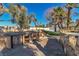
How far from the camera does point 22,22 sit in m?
6.72

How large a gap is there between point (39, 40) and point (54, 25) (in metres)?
0.26

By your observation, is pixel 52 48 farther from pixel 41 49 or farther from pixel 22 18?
pixel 22 18

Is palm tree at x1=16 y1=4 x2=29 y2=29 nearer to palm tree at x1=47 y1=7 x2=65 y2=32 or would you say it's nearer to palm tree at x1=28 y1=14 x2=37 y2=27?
palm tree at x1=28 y1=14 x2=37 y2=27

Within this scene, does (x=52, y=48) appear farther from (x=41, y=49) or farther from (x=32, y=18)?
(x=32, y=18)

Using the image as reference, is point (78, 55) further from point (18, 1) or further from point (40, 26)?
point (18, 1)

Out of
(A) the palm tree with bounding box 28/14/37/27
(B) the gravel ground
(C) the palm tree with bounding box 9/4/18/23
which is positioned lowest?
(B) the gravel ground

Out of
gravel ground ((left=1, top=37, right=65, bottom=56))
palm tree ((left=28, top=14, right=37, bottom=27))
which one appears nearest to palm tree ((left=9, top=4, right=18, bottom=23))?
palm tree ((left=28, top=14, right=37, bottom=27))

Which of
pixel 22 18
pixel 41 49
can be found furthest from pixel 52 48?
pixel 22 18

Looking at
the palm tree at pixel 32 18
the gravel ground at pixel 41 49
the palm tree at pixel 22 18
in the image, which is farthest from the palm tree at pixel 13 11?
the gravel ground at pixel 41 49

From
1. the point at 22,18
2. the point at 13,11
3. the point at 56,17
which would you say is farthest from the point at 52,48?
the point at 13,11

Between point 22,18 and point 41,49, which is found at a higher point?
point 22,18

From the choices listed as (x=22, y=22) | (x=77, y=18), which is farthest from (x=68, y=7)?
(x=22, y=22)

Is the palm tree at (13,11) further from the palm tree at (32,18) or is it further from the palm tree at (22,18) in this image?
the palm tree at (32,18)

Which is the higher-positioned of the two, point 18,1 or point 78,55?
point 18,1
